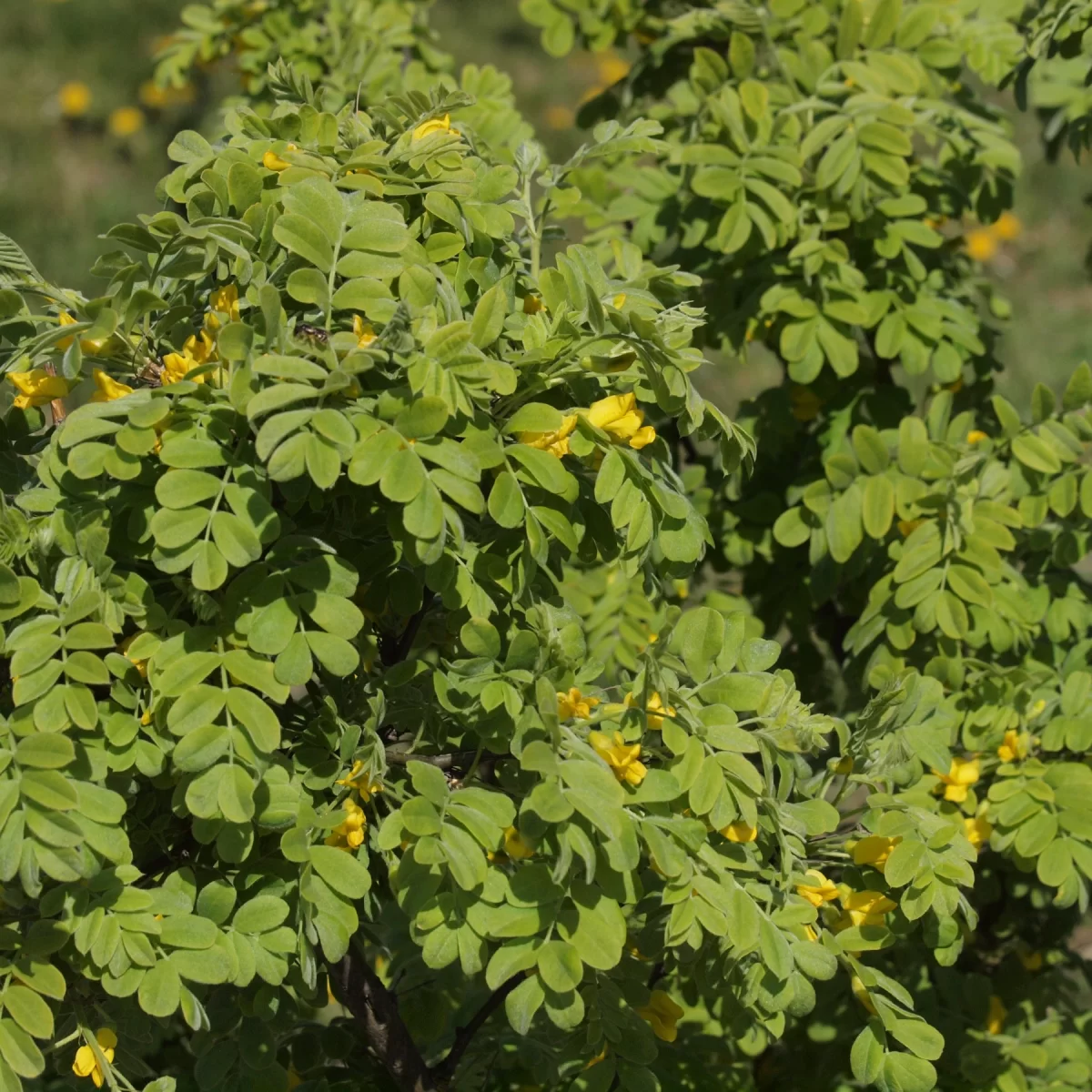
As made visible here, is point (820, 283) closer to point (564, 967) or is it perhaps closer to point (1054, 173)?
point (564, 967)

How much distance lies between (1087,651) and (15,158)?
19.9ft

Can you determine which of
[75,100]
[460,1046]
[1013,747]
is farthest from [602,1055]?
[75,100]

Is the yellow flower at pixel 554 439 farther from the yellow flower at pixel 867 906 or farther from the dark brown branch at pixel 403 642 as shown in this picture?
the yellow flower at pixel 867 906

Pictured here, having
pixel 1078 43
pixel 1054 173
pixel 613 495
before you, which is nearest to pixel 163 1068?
pixel 613 495

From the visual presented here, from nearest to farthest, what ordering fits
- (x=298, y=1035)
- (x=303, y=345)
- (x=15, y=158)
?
(x=303, y=345), (x=298, y=1035), (x=15, y=158)

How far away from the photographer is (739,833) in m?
1.63

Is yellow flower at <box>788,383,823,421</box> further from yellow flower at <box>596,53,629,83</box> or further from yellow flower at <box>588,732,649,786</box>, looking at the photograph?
yellow flower at <box>596,53,629,83</box>

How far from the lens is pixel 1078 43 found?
7.11ft

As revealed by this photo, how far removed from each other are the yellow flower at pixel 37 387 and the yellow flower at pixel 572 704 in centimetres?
65

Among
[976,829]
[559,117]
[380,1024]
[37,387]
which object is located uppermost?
[37,387]

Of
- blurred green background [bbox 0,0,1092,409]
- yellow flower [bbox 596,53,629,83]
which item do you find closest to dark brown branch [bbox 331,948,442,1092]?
blurred green background [bbox 0,0,1092,409]

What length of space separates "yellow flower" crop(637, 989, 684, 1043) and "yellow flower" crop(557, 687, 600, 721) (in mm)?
512

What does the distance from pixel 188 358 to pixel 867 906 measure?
3.31 ft

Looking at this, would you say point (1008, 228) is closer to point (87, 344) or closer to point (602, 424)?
point (602, 424)
